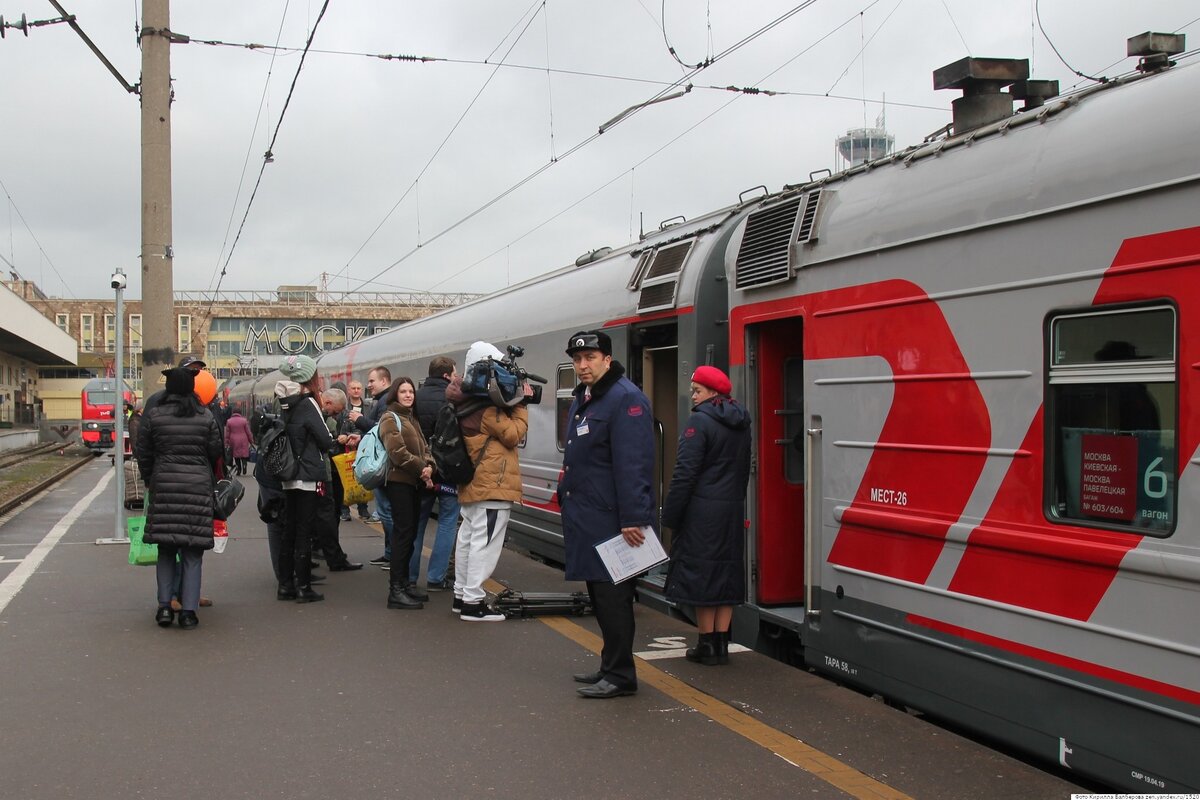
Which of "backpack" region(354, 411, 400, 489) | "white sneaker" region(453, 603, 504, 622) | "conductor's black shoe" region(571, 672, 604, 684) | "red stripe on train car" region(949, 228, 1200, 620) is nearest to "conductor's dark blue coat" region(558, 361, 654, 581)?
"conductor's black shoe" region(571, 672, 604, 684)

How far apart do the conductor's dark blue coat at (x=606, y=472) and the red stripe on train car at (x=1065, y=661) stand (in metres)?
1.47

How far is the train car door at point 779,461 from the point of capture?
642 cm

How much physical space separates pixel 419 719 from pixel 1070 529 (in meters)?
3.08

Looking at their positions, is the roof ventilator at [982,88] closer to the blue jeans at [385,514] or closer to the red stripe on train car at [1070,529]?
the red stripe on train car at [1070,529]

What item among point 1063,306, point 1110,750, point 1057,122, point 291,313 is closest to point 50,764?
point 1110,750

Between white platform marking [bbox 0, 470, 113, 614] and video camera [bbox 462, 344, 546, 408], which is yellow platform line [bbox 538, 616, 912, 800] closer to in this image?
video camera [bbox 462, 344, 546, 408]

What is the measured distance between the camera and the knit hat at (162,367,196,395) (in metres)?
7.18

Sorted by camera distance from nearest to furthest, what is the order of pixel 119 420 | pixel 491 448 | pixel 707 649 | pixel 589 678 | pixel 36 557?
pixel 589 678
pixel 707 649
pixel 491 448
pixel 36 557
pixel 119 420

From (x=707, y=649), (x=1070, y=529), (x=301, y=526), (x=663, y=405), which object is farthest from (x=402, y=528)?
(x=1070, y=529)

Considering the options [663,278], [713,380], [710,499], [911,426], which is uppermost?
[663,278]

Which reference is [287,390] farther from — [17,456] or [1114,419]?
[17,456]

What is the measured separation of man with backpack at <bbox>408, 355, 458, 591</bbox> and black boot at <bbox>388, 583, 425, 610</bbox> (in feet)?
1.25

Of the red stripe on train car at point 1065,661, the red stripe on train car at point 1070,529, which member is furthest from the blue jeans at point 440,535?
the red stripe on train car at point 1070,529

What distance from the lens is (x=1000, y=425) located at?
4473mm
